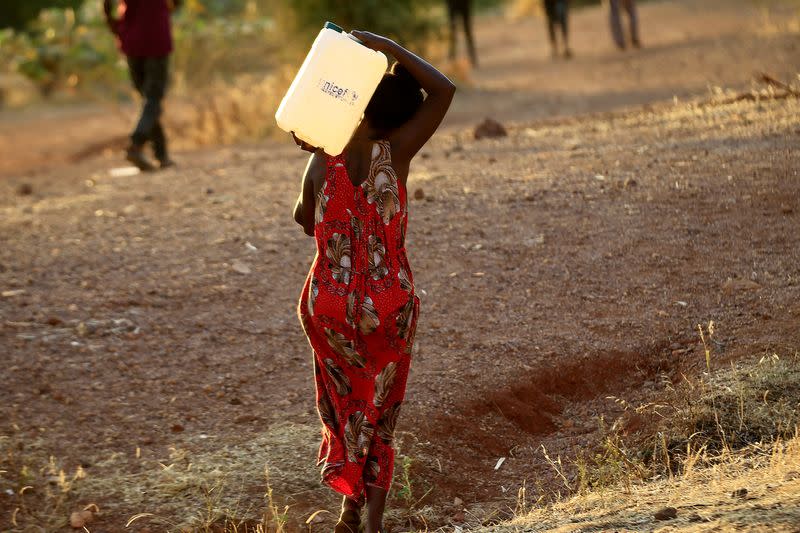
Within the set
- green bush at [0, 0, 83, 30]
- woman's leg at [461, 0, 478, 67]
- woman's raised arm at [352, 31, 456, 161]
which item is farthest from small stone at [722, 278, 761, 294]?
green bush at [0, 0, 83, 30]

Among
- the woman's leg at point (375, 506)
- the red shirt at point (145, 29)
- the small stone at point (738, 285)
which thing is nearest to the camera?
the woman's leg at point (375, 506)

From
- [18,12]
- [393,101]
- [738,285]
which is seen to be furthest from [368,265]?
[18,12]

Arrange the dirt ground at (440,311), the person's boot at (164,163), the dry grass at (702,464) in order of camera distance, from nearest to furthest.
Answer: the dry grass at (702,464) < the dirt ground at (440,311) < the person's boot at (164,163)

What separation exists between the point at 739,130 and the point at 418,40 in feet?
21.8

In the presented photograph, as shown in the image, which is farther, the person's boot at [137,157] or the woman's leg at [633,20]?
the woman's leg at [633,20]

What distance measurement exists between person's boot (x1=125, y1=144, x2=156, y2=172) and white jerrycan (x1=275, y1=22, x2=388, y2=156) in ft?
18.8

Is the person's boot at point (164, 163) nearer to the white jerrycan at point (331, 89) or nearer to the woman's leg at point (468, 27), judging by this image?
the white jerrycan at point (331, 89)

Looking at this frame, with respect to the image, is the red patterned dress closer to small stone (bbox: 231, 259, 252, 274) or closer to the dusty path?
small stone (bbox: 231, 259, 252, 274)

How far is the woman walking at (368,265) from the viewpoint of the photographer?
319cm

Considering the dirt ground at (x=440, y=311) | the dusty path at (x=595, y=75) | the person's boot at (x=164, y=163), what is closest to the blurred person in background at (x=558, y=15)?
the dusty path at (x=595, y=75)

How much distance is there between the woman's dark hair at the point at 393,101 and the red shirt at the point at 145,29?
539 cm

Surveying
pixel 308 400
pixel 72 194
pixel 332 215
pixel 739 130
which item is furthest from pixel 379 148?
pixel 72 194

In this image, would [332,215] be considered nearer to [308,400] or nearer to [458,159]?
[308,400]

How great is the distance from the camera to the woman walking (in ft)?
10.5
